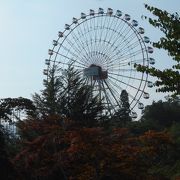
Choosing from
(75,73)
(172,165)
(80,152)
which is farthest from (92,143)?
(172,165)

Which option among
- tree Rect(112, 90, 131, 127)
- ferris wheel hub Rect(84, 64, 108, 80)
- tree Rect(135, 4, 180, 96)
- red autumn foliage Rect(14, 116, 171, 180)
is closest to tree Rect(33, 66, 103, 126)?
red autumn foliage Rect(14, 116, 171, 180)

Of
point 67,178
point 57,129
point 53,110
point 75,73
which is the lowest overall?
point 67,178

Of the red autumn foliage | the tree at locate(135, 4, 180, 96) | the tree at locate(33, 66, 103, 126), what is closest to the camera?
the tree at locate(135, 4, 180, 96)

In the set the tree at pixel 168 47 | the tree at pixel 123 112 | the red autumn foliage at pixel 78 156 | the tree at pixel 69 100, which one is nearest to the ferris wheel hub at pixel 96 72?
the tree at pixel 123 112

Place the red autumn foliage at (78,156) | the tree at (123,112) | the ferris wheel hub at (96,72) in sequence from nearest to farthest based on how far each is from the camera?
the red autumn foliage at (78,156) → the tree at (123,112) → the ferris wheel hub at (96,72)

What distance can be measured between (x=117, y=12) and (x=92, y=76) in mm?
5003

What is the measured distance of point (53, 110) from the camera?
24062 millimetres

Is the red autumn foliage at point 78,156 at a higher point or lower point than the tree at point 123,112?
lower

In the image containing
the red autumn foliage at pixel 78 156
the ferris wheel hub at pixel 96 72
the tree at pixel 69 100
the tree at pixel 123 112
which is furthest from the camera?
the ferris wheel hub at pixel 96 72

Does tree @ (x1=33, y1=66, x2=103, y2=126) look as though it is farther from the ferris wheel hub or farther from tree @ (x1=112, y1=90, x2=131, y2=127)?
the ferris wheel hub

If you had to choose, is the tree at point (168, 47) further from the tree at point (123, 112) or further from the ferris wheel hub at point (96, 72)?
the ferris wheel hub at point (96, 72)

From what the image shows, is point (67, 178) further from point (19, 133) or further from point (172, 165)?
point (172, 165)

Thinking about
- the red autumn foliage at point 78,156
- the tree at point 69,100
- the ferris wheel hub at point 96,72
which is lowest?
the red autumn foliage at point 78,156

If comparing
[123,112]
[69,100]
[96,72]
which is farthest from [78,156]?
[96,72]
